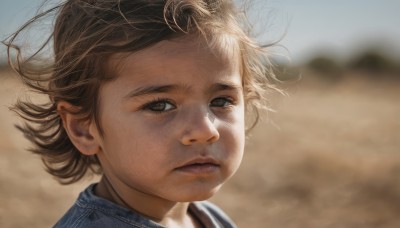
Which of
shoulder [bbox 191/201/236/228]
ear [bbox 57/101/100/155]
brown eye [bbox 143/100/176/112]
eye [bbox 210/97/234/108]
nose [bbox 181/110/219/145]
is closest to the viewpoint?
nose [bbox 181/110/219/145]

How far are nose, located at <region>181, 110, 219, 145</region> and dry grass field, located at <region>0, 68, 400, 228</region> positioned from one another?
4.18ft

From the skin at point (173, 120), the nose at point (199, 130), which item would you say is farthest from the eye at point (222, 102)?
the nose at point (199, 130)

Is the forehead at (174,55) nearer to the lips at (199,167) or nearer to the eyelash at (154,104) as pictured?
the eyelash at (154,104)

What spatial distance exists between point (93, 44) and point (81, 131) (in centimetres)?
42

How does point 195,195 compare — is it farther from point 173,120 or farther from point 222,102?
point 222,102

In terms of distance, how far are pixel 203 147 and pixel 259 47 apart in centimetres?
92

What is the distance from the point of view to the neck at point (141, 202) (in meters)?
2.45

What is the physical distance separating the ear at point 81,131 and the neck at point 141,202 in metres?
0.17

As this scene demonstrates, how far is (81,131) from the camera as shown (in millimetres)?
2533

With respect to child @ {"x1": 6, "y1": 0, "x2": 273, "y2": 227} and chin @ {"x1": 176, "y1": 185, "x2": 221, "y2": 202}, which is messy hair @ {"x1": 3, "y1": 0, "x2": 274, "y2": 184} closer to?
child @ {"x1": 6, "y1": 0, "x2": 273, "y2": 227}

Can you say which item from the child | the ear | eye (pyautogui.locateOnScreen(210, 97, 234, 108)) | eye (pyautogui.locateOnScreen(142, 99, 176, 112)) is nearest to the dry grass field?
the ear

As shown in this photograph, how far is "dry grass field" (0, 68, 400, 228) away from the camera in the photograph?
4.52 m

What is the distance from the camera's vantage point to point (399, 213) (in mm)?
4523

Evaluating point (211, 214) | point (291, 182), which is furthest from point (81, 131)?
point (291, 182)
